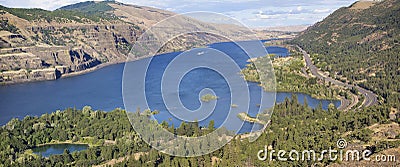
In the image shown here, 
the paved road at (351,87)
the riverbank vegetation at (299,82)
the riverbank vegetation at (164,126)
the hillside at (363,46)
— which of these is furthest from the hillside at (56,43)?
the riverbank vegetation at (164,126)

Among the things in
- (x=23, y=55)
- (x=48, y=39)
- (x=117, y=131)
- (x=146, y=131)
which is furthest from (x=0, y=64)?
(x=146, y=131)

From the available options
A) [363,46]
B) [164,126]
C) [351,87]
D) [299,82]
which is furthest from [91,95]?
[363,46]

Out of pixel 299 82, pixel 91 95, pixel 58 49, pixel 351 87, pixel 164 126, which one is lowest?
pixel 91 95

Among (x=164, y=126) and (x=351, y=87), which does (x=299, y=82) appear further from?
(x=164, y=126)

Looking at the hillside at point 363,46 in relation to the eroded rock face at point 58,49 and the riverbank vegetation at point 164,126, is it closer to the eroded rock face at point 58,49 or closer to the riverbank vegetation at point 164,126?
the riverbank vegetation at point 164,126

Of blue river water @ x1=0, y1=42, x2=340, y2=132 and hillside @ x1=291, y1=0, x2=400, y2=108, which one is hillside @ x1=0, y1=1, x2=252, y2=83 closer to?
blue river water @ x1=0, y1=42, x2=340, y2=132

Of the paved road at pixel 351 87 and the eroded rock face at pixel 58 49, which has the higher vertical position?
the eroded rock face at pixel 58 49

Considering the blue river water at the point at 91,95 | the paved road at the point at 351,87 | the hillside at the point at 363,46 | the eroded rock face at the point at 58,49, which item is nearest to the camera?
the blue river water at the point at 91,95
